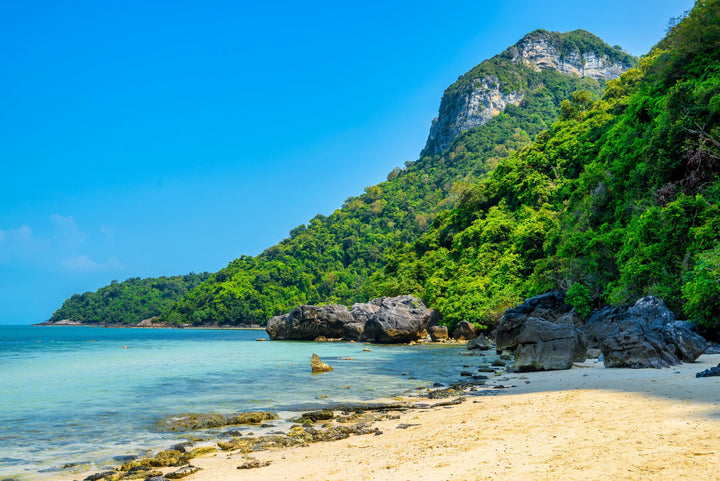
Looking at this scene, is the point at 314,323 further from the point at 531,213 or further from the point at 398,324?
the point at 531,213

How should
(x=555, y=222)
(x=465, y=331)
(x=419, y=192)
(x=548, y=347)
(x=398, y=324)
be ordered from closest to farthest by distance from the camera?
(x=548, y=347) < (x=555, y=222) < (x=465, y=331) < (x=398, y=324) < (x=419, y=192)

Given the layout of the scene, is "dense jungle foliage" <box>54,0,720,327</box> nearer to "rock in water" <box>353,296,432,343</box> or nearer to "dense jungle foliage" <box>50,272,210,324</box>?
"rock in water" <box>353,296,432,343</box>

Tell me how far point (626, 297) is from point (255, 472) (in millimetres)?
21669

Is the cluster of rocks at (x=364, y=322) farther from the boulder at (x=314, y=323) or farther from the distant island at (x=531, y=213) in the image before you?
the distant island at (x=531, y=213)

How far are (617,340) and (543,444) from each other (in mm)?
9861

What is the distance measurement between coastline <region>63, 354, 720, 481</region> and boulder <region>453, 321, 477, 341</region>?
1371 inches

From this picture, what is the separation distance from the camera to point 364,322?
5653cm

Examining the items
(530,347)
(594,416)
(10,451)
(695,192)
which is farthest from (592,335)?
(10,451)

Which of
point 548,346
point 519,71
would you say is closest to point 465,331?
point 548,346

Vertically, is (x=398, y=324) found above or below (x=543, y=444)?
below

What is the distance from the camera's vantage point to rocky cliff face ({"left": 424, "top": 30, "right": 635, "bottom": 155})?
489 feet

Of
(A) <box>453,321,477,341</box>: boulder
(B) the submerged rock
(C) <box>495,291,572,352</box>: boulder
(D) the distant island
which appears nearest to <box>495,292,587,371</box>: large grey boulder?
(D) the distant island

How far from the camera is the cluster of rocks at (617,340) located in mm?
14062

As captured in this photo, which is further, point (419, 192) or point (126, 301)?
point (126, 301)
